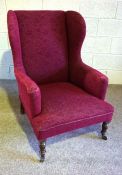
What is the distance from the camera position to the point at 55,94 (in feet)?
5.54

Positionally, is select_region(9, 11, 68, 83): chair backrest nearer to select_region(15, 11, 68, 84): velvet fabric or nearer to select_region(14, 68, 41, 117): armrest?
select_region(15, 11, 68, 84): velvet fabric

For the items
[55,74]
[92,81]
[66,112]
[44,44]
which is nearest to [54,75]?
[55,74]

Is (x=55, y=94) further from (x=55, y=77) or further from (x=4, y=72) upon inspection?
(x=4, y=72)

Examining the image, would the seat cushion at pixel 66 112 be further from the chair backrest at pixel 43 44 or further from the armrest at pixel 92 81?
the chair backrest at pixel 43 44

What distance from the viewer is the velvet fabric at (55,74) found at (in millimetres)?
1448

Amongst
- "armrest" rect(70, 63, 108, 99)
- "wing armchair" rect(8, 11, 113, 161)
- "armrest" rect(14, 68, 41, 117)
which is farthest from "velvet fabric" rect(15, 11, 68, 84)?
"armrest" rect(14, 68, 41, 117)

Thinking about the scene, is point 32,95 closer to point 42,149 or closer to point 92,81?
point 42,149

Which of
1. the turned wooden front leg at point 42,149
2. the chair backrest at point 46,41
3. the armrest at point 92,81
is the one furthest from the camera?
the chair backrest at point 46,41

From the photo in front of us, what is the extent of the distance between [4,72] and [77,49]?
120cm

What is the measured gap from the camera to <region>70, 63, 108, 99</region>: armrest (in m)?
1.64

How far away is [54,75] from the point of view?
193 cm

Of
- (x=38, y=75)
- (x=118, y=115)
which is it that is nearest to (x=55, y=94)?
(x=38, y=75)

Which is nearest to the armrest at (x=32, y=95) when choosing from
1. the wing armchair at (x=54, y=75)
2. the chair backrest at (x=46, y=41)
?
the wing armchair at (x=54, y=75)

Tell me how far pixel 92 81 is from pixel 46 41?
539 millimetres
